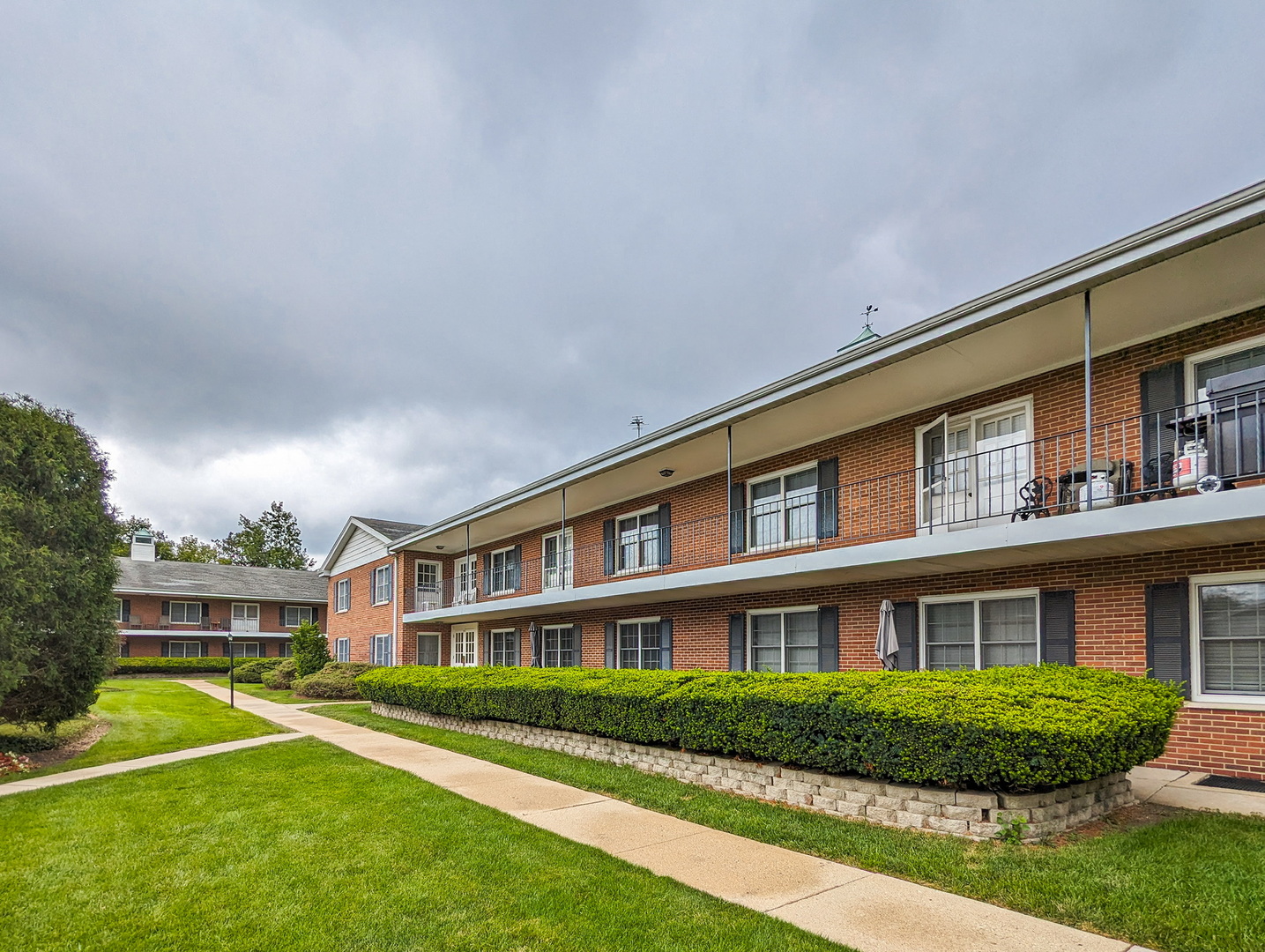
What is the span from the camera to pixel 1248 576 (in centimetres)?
808

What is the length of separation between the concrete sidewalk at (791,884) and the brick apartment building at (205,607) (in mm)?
39165

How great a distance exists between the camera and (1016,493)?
9.88 m

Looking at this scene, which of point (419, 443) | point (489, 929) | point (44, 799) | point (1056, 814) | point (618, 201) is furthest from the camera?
point (419, 443)

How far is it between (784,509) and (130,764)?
11.4 m

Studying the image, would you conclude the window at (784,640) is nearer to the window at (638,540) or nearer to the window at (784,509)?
the window at (784,509)

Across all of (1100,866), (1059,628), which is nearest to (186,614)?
(1059,628)

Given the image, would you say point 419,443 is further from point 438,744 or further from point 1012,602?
point 1012,602

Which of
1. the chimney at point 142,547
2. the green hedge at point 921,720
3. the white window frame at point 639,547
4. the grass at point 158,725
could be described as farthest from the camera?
the chimney at point 142,547

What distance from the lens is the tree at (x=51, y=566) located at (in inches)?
428

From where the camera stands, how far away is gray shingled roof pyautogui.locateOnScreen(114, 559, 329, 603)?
4153cm

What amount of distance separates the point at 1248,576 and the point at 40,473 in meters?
16.4

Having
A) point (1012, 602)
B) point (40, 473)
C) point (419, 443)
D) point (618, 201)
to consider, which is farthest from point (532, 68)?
point (419, 443)

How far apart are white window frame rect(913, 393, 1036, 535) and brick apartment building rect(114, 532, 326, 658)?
39.9 meters

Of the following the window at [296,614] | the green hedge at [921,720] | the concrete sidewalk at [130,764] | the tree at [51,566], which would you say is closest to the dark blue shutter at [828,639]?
the green hedge at [921,720]
